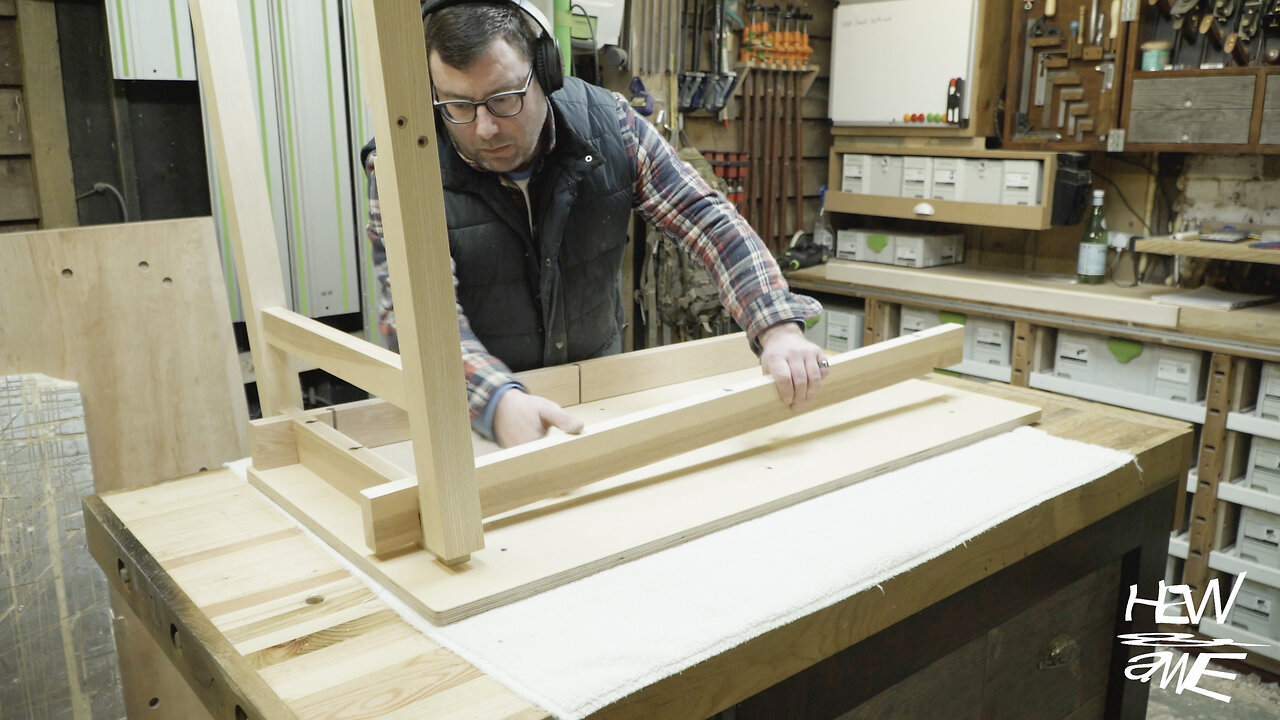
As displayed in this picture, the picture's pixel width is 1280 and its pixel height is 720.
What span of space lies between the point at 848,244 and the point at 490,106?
2.52 m

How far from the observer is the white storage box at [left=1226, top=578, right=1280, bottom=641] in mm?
2559

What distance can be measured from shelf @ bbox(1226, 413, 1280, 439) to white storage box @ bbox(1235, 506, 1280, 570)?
0.22 meters

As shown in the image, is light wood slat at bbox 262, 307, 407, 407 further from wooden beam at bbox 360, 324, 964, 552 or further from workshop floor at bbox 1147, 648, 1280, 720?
workshop floor at bbox 1147, 648, 1280, 720

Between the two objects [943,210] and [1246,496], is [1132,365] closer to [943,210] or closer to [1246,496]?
[1246,496]

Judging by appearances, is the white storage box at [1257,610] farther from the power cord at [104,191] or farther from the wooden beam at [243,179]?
the power cord at [104,191]

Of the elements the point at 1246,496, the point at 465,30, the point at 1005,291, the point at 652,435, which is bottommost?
the point at 1246,496

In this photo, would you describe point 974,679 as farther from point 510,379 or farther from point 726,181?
point 726,181

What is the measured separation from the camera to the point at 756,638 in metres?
0.83

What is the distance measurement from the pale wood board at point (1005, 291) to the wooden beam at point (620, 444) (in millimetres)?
1671

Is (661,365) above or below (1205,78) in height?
below

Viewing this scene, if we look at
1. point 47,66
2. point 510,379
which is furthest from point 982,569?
point 47,66

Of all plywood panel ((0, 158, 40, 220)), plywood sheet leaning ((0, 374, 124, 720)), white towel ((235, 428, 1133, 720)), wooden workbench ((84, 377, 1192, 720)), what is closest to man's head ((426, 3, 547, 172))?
wooden workbench ((84, 377, 1192, 720))

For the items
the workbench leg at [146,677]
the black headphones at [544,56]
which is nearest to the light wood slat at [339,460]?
the workbench leg at [146,677]

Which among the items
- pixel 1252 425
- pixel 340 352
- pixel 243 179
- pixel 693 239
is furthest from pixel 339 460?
pixel 1252 425
